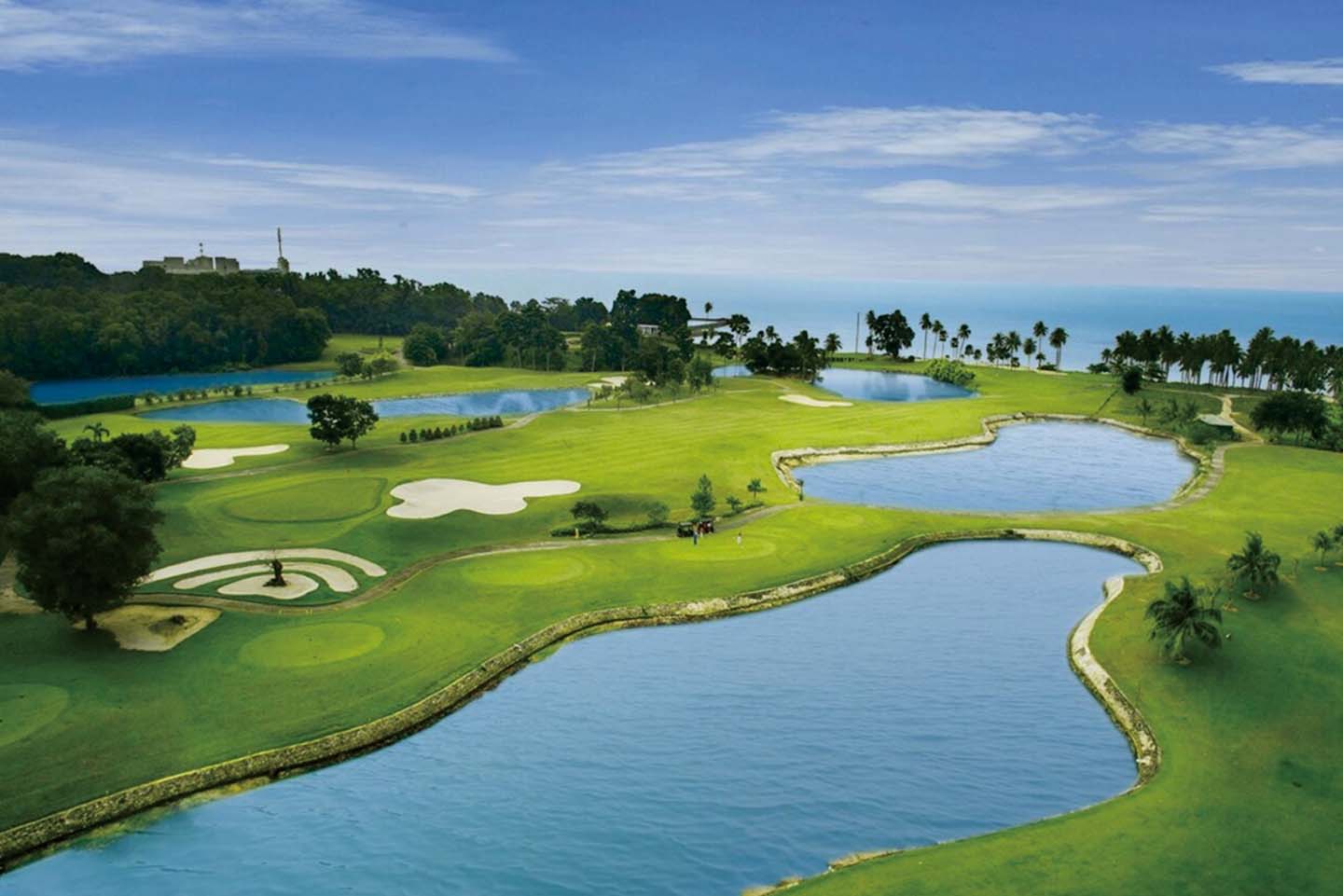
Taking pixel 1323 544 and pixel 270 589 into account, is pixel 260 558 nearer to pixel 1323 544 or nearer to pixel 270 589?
pixel 270 589

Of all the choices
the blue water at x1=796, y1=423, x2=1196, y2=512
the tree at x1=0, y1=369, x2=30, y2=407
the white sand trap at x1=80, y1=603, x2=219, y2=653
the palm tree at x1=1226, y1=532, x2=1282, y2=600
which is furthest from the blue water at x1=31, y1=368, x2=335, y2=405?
the palm tree at x1=1226, y1=532, x2=1282, y2=600

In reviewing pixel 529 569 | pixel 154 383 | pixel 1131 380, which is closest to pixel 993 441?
pixel 1131 380

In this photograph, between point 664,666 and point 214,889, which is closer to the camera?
point 214,889

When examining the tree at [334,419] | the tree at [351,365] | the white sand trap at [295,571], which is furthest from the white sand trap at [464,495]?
the tree at [351,365]

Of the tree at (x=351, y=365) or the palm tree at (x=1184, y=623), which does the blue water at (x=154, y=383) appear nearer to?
the tree at (x=351, y=365)

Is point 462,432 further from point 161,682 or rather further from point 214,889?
point 214,889

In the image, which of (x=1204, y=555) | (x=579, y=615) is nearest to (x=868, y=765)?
(x=579, y=615)
